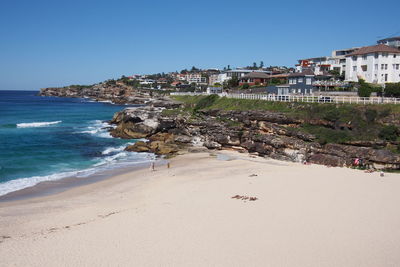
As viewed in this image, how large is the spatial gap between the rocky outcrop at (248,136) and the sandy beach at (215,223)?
3.03m

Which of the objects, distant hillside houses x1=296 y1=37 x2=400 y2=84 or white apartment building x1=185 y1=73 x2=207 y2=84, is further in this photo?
white apartment building x1=185 y1=73 x2=207 y2=84

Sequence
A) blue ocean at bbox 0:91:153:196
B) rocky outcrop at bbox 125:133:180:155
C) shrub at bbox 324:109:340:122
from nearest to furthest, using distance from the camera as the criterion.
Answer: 1. blue ocean at bbox 0:91:153:196
2. shrub at bbox 324:109:340:122
3. rocky outcrop at bbox 125:133:180:155

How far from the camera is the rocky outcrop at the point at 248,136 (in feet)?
84.5

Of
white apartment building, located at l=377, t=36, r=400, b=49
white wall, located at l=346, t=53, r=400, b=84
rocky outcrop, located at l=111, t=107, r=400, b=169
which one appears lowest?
rocky outcrop, located at l=111, t=107, r=400, b=169

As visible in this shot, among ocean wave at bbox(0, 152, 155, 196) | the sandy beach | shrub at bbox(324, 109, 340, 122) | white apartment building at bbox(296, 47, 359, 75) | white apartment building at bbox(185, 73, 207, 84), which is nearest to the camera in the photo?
the sandy beach

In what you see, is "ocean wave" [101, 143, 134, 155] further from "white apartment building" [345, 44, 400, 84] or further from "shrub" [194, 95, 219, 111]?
"white apartment building" [345, 44, 400, 84]

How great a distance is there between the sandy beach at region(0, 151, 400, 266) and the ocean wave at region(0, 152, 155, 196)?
136 inches

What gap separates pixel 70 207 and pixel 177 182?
290 inches

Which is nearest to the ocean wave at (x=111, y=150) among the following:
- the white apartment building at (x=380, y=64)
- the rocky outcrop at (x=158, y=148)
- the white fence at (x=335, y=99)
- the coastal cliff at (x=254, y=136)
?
the rocky outcrop at (x=158, y=148)

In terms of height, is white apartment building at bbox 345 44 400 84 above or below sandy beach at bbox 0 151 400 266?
above

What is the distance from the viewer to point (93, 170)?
1066 inches

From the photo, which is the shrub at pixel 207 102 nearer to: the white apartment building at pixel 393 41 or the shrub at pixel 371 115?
the shrub at pixel 371 115

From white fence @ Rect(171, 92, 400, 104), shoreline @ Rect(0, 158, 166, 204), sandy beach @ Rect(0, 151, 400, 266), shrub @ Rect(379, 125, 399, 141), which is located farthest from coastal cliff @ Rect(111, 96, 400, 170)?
shoreline @ Rect(0, 158, 166, 204)

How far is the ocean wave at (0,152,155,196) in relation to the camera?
2255cm
